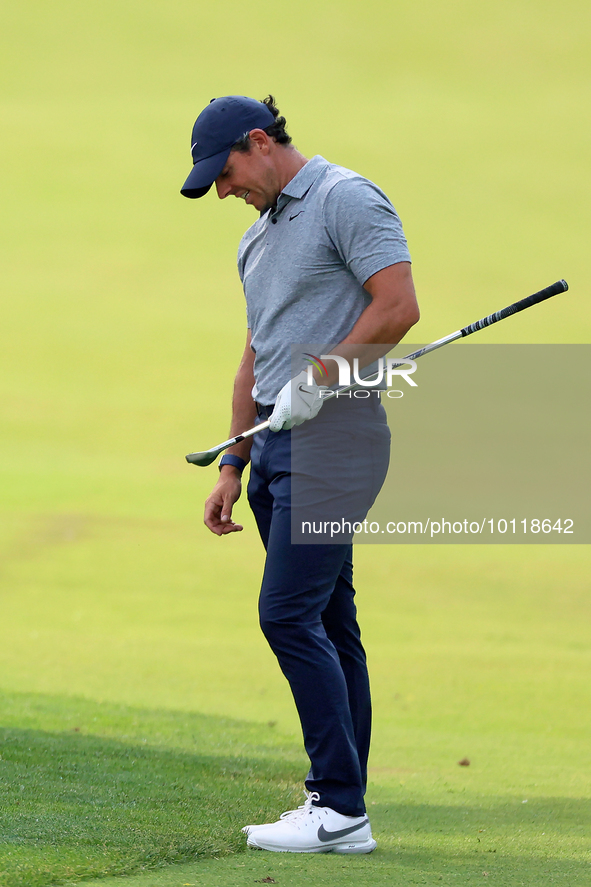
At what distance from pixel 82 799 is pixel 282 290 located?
1.11 metres

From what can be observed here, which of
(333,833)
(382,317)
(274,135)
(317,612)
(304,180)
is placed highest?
(274,135)

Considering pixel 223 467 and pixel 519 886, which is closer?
pixel 519 886

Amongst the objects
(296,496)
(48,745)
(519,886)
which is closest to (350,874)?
(519,886)

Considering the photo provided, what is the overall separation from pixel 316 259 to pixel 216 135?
0.97ft

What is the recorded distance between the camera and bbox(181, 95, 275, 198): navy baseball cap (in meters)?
1.88

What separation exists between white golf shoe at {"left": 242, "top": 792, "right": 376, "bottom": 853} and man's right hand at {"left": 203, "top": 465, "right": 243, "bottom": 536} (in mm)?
565

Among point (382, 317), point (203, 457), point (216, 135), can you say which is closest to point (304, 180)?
point (216, 135)

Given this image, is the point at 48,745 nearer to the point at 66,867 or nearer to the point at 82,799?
the point at 82,799

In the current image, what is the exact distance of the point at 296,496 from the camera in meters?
1.81

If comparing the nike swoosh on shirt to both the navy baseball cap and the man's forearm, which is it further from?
the navy baseball cap

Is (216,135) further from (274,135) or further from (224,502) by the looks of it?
(224,502)

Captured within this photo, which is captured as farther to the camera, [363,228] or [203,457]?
[203,457]

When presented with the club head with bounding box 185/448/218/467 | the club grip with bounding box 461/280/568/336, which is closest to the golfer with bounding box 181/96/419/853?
the club head with bounding box 185/448/218/467

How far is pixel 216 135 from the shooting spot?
1881 mm
